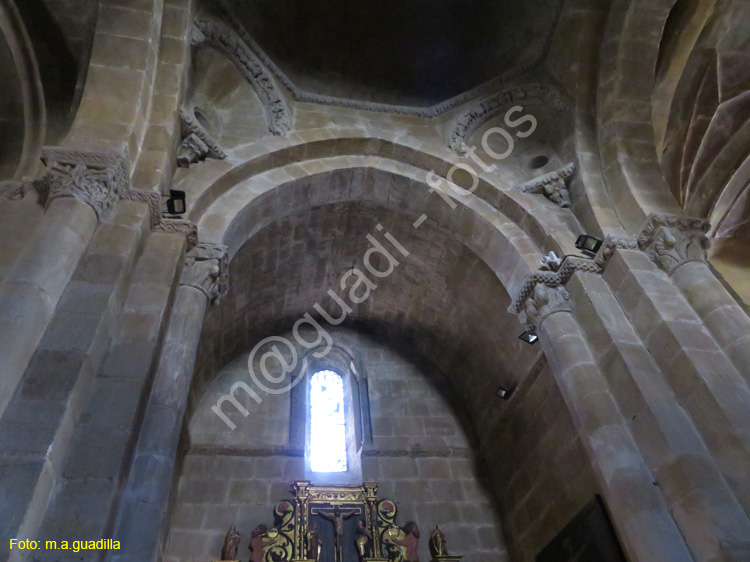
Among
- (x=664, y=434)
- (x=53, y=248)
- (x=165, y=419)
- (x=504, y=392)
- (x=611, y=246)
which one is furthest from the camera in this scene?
(x=504, y=392)

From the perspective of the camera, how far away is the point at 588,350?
17.9 feet

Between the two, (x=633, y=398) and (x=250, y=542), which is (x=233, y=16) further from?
(x=250, y=542)

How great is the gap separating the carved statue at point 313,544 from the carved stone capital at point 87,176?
17.0 ft

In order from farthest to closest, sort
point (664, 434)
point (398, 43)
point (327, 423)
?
point (327, 423) → point (398, 43) → point (664, 434)

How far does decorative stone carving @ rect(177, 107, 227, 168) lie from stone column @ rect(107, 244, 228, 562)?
134cm

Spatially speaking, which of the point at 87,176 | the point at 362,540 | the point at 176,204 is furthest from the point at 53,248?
the point at 362,540

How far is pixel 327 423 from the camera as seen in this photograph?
30.0ft

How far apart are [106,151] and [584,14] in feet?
20.7

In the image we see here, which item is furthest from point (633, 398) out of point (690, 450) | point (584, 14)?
point (584, 14)

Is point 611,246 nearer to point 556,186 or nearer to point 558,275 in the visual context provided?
point 558,275

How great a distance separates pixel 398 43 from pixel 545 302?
4977 mm

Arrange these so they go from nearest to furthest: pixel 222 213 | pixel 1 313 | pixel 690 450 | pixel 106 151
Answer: pixel 1 313 → pixel 690 450 → pixel 106 151 → pixel 222 213

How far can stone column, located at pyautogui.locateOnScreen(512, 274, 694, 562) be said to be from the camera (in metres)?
4.09

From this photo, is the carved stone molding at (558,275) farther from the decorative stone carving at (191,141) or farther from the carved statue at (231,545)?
the carved statue at (231,545)
